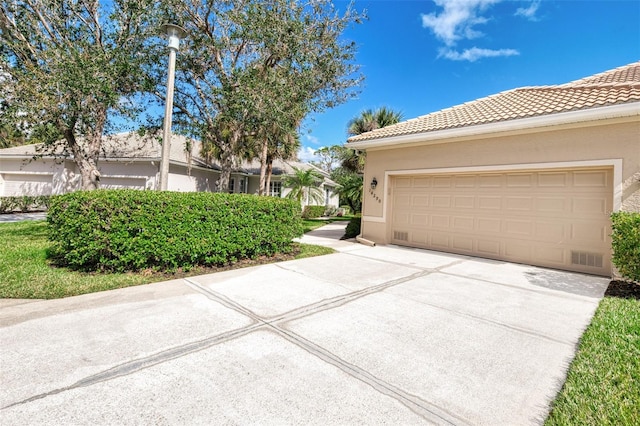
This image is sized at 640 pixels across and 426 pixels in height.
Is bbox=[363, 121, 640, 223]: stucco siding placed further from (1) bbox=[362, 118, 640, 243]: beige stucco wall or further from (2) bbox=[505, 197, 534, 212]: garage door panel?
(2) bbox=[505, 197, 534, 212]: garage door panel

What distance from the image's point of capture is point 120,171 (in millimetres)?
15734

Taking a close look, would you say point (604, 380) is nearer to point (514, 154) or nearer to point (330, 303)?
point (330, 303)

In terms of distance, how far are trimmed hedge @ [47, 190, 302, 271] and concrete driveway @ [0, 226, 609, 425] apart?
81cm

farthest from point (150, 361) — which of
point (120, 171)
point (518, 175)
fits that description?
point (120, 171)

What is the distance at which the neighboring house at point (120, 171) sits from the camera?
1510cm

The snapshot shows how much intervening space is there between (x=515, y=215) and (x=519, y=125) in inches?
86.7

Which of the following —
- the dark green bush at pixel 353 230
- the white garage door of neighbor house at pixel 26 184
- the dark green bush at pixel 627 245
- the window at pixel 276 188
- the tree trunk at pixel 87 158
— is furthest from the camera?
the window at pixel 276 188

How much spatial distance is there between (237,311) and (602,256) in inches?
295

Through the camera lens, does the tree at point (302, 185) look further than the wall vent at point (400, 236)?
Yes

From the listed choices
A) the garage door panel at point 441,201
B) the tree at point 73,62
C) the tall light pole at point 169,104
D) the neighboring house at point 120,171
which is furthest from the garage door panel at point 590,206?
the neighboring house at point 120,171

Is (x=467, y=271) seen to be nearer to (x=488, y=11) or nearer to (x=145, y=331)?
(x=145, y=331)

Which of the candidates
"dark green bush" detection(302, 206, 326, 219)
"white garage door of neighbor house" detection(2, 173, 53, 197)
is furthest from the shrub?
"dark green bush" detection(302, 206, 326, 219)

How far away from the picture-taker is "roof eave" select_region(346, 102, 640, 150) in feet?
18.5

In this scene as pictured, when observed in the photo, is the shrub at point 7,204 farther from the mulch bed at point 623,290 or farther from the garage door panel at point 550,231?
the mulch bed at point 623,290
